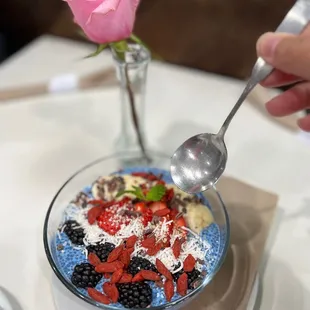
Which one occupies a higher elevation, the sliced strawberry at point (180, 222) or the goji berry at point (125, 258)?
the sliced strawberry at point (180, 222)

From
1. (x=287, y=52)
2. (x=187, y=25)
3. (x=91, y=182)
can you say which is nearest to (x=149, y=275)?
(x=91, y=182)

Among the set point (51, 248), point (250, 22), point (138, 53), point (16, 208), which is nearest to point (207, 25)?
point (250, 22)

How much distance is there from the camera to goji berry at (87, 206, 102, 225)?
710mm

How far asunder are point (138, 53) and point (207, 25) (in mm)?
934

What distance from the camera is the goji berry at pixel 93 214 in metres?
0.71

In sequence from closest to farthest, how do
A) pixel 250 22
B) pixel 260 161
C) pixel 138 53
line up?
1. pixel 138 53
2. pixel 260 161
3. pixel 250 22

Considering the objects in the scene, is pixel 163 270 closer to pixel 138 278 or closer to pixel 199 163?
pixel 138 278

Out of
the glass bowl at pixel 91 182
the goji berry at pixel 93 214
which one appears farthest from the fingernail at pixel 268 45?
the goji berry at pixel 93 214

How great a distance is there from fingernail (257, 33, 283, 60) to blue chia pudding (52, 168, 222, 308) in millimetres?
235

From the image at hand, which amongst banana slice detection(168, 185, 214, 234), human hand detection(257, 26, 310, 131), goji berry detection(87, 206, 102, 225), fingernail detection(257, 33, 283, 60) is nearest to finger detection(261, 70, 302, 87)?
human hand detection(257, 26, 310, 131)

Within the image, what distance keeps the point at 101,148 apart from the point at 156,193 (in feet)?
0.82

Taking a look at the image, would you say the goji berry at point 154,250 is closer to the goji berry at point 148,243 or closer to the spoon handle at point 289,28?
the goji berry at point 148,243

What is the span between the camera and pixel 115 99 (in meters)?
1.05

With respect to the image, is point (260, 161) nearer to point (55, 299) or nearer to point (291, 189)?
point (291, 189)
